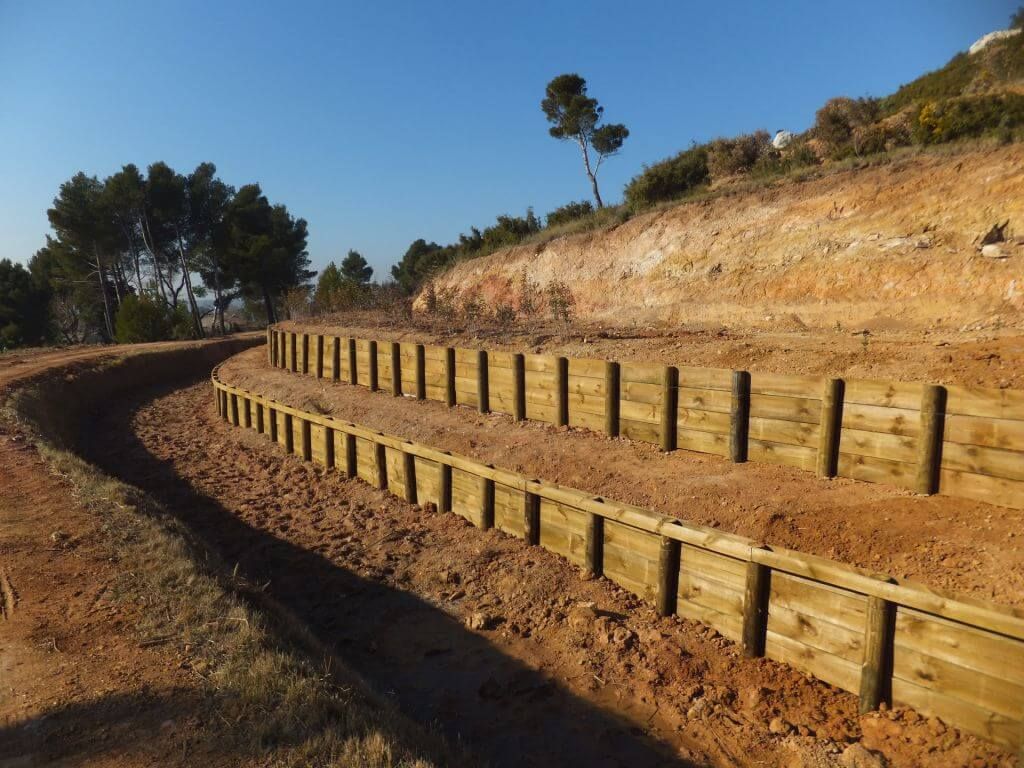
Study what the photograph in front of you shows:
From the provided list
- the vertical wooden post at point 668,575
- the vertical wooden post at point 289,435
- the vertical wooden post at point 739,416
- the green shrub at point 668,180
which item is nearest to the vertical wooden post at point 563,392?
the vertical wooden post at point 739,416

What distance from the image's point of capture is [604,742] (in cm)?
455

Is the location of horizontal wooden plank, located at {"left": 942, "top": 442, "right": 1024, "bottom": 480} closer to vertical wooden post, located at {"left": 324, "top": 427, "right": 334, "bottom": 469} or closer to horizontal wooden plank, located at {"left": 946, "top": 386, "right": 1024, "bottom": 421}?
horizontal wooden plank, located at {"left": 946, "top": 386, "right": 1024, "bottom": 421}

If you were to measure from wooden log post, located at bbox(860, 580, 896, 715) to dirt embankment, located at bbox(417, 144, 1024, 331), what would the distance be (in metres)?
8.67

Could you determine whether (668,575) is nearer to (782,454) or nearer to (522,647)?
(522,647)

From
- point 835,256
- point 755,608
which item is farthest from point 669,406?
point 835,256

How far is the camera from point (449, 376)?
444 inches

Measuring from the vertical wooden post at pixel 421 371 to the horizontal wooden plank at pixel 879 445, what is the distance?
7.73m

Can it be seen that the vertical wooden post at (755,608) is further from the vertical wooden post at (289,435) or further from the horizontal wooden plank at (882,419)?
the vertical wooden post at (289,435)

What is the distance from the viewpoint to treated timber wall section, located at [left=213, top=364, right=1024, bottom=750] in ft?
12.5

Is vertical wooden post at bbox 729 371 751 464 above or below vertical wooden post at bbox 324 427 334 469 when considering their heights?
above

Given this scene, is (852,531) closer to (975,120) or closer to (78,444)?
(78,444)

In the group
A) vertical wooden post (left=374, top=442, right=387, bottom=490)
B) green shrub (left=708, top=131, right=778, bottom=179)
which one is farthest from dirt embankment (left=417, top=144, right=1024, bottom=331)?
vertical wooden post (left=374, top=442, right=387, bottom=490)

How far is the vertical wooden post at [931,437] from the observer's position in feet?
18.0

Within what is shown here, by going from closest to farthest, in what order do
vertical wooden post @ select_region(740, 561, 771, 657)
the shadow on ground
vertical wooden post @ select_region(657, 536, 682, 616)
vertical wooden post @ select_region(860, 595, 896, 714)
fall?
1. vertical wooden post @ select_region(860, 595, 896, 714)
2. the shadow on ground
3. vertical wooden post @ select_region(740, 561, 771, 657)
4. vertical wooden post @ select_region(657, 536, 682, 616)
